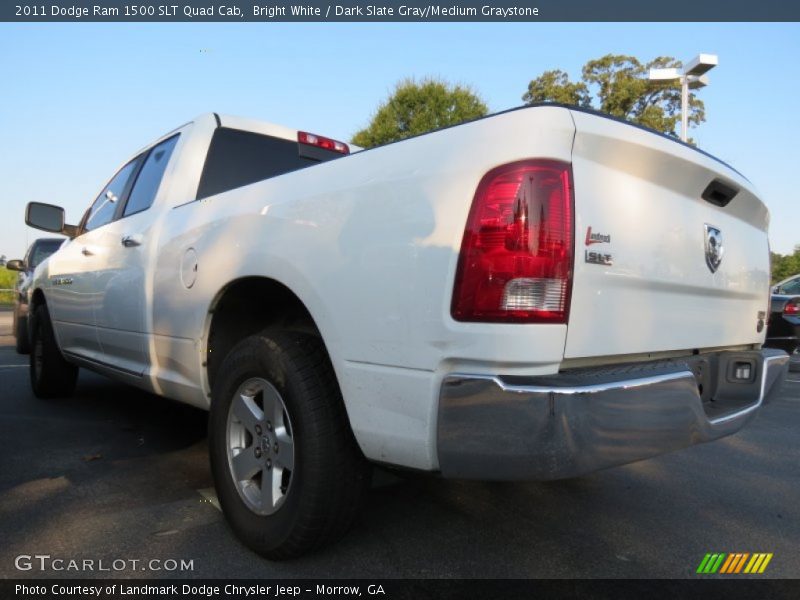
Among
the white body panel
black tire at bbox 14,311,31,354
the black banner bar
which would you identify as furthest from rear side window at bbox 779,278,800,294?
black tire at bbox 14,311,31,354

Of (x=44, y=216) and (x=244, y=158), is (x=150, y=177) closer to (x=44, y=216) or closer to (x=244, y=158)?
(x=244, y=158)

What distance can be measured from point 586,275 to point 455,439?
0.60 m

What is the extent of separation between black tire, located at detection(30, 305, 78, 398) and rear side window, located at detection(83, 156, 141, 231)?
924 mm

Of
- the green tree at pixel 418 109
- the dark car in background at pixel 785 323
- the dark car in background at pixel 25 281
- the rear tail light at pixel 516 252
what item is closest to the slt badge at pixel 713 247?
the rear tail light at pixel 516 252

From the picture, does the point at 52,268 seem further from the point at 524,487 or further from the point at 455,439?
the point at 455,439

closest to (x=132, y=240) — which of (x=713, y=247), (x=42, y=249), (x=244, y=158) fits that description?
(x=244, y=158)

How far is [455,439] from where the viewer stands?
1689 mm

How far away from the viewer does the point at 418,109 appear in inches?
658

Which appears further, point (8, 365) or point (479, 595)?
point (8, 365)

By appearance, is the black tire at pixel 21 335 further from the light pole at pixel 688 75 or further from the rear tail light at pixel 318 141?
the light pole at pixel 688 75

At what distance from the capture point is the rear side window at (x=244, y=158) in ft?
11.5

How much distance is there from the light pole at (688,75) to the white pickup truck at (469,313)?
11.5m

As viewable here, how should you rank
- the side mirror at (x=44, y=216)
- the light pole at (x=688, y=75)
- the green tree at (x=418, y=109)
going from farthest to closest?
1. the green tree at (x=418, y=109)
2. the light pole at (x=688, y=75)
3. the side mirror at (x=44, y=216)

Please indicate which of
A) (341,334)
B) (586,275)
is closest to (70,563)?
(341,334)
